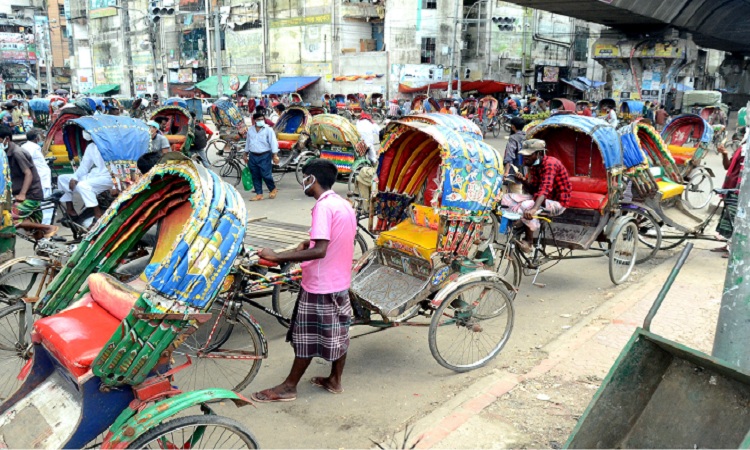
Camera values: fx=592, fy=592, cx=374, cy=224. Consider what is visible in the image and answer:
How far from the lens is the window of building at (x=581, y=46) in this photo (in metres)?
44.9

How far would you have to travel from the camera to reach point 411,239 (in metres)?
5.34

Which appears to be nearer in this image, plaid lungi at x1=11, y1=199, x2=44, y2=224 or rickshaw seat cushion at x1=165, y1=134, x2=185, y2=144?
plaid lungi at x1=11, y1=199, x2=44, y2=224

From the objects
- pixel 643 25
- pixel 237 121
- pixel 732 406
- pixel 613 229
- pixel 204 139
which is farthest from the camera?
pixel 643 25

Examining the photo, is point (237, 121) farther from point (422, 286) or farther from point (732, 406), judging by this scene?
point (732, 406)

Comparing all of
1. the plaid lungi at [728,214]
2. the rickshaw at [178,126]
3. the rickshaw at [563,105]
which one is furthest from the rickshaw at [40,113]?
the plaid lungi at [728,214]

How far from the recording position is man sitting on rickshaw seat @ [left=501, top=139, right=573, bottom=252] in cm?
620

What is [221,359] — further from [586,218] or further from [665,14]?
[665,14]

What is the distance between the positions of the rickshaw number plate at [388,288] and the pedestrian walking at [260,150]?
6.20 m

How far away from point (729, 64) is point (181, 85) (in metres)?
43.2

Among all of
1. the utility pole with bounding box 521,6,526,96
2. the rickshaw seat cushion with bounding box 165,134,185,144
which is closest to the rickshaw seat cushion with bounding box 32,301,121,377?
the rickshaw seat cushion with bounding box 165,134,185,144

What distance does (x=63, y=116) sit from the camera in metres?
10.9

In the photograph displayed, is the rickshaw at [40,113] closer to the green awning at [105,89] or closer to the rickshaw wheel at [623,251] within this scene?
the rickshaw wheel at [623,251]

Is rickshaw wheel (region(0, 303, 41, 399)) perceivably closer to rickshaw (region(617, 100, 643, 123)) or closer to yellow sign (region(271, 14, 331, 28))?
rickshaw (region(617, 100, 643, 123))

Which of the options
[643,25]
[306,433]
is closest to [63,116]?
[306,433]
